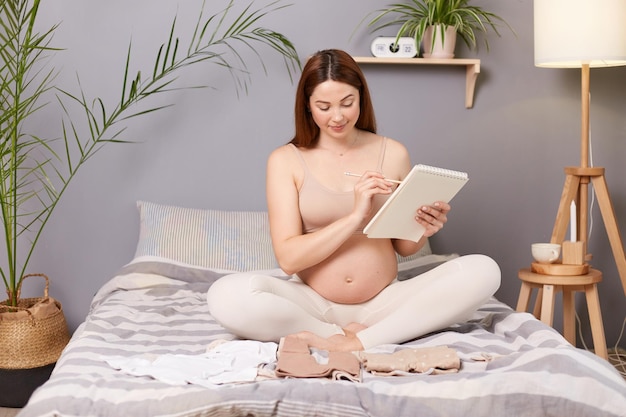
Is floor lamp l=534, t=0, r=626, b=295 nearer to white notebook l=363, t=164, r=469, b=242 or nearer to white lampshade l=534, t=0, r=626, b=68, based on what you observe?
white lampshade l=534, t=0, r=626, b=68

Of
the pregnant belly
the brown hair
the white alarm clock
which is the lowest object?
the pregnant belly

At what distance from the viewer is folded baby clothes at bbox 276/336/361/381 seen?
179 centimetres

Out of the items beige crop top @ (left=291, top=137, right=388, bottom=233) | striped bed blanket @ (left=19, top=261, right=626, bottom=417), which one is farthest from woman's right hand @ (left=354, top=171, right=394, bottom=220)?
striped bed blanket @ (left=19, top=261, right=626, bottom=417)

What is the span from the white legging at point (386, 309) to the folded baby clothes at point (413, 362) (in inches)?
6.7

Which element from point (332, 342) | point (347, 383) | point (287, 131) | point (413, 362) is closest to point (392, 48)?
point (287, 131)

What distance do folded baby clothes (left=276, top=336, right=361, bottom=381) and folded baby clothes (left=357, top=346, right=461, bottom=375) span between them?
4 centimetres

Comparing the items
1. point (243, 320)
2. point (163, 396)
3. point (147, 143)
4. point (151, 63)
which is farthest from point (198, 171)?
point (163, 396)

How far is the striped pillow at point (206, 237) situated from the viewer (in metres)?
2.99

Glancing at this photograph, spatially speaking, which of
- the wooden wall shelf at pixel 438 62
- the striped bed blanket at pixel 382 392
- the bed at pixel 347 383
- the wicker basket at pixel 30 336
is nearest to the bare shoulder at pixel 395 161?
the bed at pixel 347 383

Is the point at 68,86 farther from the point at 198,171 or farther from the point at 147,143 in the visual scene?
the point at 198,171

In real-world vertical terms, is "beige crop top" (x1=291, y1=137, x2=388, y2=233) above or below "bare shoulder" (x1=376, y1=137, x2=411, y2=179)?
below

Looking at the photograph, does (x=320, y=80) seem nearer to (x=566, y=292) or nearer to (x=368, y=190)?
(x=368, y=190)

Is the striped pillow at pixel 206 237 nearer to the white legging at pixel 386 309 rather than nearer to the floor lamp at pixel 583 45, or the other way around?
the white legging at pixel 386 309

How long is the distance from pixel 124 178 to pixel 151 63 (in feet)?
1.51
